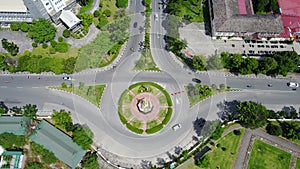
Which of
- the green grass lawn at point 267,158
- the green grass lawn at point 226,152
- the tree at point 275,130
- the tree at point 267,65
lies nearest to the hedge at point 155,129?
the green grass lawn at point 226,152

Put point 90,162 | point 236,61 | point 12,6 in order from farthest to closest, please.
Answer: point 12,6 < point 236,61 < point 90,162

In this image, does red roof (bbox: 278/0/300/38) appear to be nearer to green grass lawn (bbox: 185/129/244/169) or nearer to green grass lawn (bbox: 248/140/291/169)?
green grass lawn (bbox: 248/140/291/169)

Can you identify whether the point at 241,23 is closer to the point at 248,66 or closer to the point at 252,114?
the point at 248,66

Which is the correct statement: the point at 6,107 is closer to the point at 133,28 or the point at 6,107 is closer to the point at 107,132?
the point at 107,132

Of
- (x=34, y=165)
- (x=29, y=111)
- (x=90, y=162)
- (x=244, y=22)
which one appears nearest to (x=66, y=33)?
(x=29, y=111)

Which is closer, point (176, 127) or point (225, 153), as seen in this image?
point (225, 153)

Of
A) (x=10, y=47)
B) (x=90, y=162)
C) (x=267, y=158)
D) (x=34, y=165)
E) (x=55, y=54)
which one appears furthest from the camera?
(x=55, y=54)

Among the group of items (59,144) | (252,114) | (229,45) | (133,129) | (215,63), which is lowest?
(59,144)
